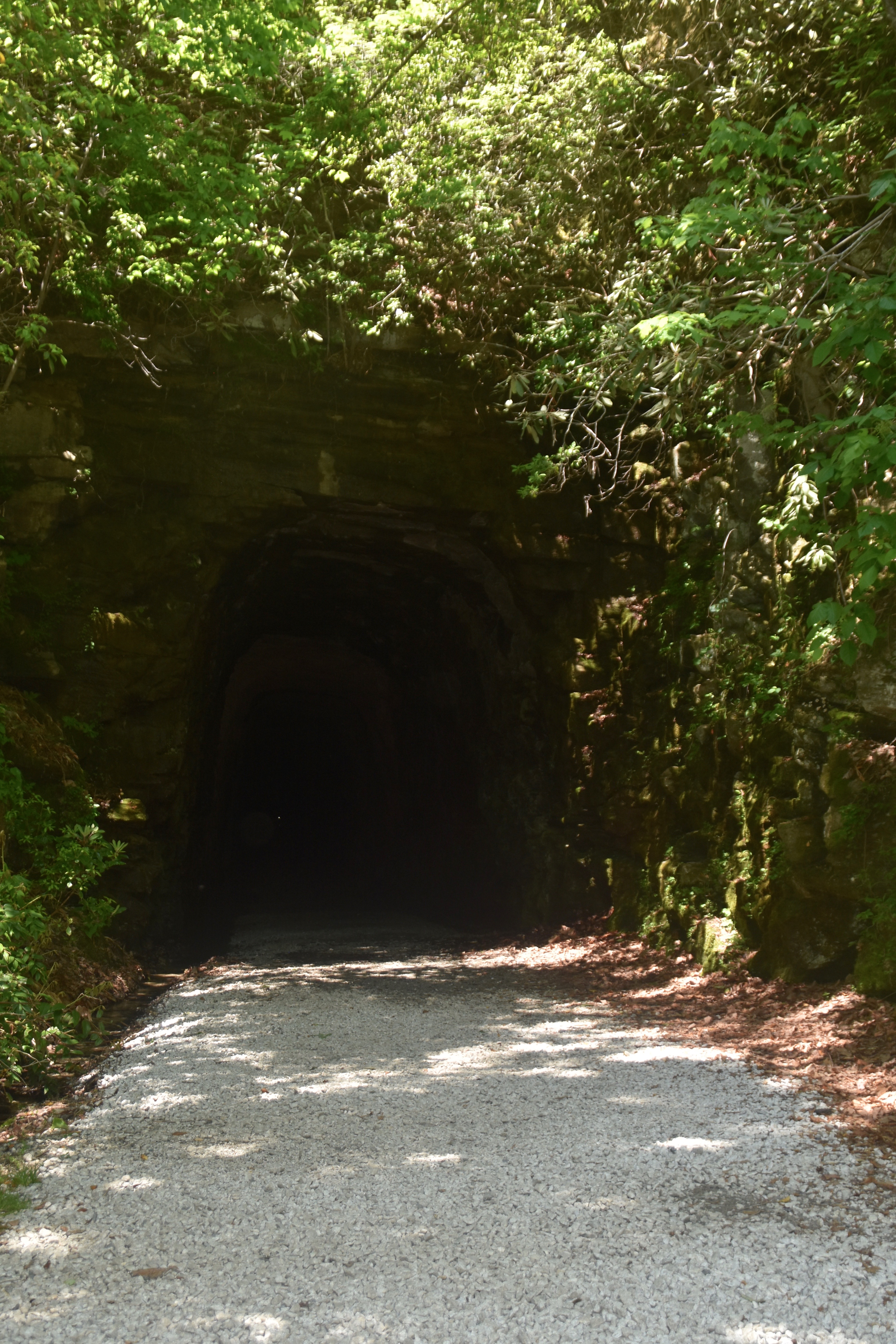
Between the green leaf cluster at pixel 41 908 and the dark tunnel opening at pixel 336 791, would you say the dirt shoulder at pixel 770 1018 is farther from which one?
the dark tunnel opening at pixel 336 791

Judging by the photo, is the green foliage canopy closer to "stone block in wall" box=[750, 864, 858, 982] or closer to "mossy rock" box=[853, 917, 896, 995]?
"stone block in wall" box=[750, 864, 858, 982]

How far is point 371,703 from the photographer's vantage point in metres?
18.0

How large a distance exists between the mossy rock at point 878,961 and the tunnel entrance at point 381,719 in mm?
5384

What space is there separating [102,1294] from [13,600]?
689 centimetres

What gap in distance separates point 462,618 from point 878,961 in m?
7.42

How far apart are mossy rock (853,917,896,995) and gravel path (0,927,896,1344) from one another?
1161mm

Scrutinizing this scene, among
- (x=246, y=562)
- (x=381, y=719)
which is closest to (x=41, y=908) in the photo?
(x=246, y=562)

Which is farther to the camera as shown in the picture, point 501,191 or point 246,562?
point 246,562

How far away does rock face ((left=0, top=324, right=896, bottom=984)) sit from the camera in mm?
7074

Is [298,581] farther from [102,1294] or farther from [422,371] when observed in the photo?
[102,1294]

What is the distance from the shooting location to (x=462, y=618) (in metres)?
12.1

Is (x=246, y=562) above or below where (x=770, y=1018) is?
above

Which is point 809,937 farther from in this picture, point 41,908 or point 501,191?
point 501,191

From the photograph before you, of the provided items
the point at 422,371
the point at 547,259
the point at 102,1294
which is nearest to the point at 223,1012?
the point at 102,1294
